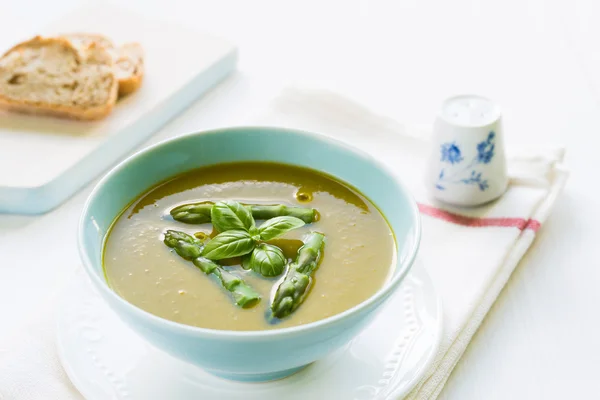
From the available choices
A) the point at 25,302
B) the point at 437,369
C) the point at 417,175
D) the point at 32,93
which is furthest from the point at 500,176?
the point at 32,93

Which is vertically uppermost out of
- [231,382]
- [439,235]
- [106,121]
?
[439,235]

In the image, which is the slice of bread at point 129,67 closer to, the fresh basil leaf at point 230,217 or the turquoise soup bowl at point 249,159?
the turquoise soup bowl at point 249,159

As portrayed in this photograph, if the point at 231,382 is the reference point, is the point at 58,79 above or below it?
below

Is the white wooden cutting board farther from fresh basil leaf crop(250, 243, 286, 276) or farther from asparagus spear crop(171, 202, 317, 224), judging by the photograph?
fresh basil leaf crop(250, 243, 286, 276)

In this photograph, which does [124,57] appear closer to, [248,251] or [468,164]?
[468,164]

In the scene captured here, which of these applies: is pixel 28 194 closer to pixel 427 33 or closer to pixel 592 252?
pixel 592 252

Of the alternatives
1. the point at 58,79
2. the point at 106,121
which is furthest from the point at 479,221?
the point at 58,79

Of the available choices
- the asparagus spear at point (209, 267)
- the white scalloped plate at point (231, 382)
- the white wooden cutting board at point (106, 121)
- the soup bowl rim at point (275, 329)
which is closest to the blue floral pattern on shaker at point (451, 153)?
the soup bowl rim at point (275, 329)
